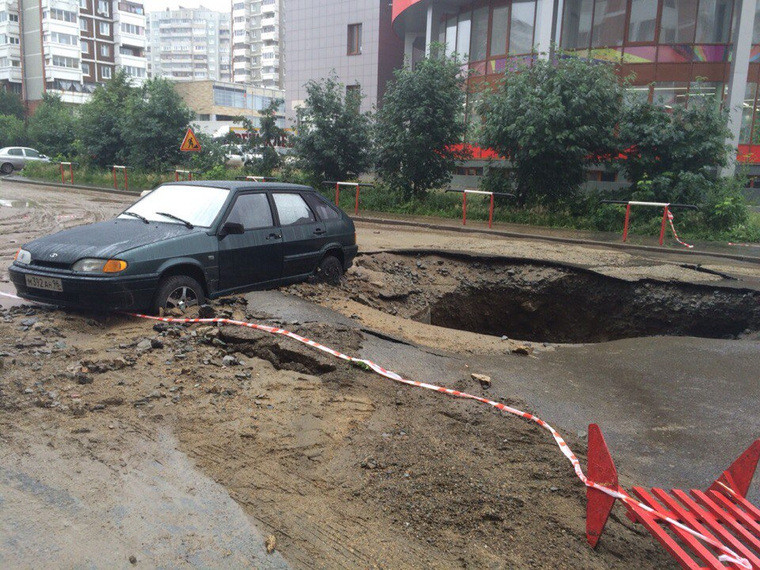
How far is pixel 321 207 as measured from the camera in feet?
29.8

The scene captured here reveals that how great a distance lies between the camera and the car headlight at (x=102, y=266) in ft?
20.7

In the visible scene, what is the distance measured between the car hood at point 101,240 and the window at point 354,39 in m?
37.5

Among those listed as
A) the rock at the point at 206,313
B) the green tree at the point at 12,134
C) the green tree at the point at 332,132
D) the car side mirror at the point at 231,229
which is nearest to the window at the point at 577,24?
the green tree at the point at 332,132

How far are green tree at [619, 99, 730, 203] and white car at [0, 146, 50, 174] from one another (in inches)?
1324

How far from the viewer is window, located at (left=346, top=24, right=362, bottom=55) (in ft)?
138

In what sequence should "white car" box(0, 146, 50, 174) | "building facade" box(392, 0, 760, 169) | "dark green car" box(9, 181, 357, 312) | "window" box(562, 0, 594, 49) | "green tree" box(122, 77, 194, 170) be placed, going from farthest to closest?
"white car" box(0, 146, 50, 174), "green tree" box(122, 77, 194, 170), "window" box(562, 0, 594, 49), "building facade" box(392, 0, 760, 169), "dark green car" box(9, 181, 357, 312)

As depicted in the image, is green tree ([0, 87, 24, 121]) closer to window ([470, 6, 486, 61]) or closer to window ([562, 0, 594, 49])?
window ([470, 6, 486, 61])

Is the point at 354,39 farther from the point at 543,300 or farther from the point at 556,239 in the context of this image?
the point at 543,300

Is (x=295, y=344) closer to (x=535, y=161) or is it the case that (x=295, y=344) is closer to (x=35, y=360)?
(x=35, y=360)

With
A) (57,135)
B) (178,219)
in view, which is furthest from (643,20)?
(57,135)

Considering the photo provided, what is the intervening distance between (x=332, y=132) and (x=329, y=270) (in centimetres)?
1458

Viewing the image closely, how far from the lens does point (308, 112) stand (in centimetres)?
2289

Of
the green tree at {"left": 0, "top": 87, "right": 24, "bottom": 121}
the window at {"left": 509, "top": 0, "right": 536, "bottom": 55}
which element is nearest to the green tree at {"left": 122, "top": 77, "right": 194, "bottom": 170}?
the window at {"left": 509, "top": 0, "right": 536, "bottom": 55}

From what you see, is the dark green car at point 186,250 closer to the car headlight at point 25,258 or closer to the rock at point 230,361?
the car headlight at point 25,258
